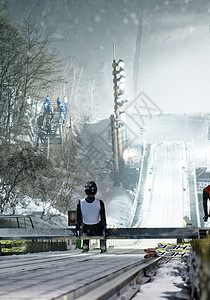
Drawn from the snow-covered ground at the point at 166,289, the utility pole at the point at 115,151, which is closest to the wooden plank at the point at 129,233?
the snow-covered ground at the point at 166,289

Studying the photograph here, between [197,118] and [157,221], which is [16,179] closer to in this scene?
[157,221]

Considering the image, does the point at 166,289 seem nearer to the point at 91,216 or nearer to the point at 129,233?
the point at 129,233

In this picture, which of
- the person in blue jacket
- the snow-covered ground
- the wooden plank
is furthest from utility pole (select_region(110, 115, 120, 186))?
the snow-covered ground

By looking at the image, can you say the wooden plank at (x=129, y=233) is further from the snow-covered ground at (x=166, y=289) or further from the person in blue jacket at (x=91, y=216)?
the snow-covered ground at (x=166, y=289)

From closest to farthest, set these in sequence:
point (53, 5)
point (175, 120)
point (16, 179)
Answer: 1. point (16, 179)
2. point (175, 120)
3. point (53, 5)

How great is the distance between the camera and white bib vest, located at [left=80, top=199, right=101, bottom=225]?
305 inches

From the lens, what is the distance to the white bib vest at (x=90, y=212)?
25.4 ft

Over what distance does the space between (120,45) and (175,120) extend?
139 feet

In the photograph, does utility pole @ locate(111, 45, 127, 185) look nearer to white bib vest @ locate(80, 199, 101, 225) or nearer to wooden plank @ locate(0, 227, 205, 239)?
white bib vest @ locate(80, 199, 101, 225)

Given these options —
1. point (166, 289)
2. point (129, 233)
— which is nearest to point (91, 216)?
point (129, 233)

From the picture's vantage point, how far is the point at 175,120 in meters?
89.3

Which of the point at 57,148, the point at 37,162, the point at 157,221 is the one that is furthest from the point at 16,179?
the point at 57,148

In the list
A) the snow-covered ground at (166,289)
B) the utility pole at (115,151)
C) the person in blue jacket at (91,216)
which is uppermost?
the utility pole at (115,151)

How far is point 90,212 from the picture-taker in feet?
25.6
